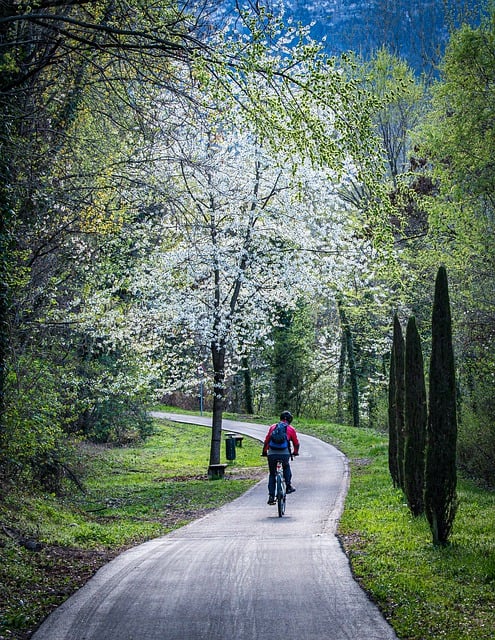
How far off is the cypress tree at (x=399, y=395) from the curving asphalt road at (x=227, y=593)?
148 inches

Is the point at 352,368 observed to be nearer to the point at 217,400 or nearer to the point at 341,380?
the point at 341,380

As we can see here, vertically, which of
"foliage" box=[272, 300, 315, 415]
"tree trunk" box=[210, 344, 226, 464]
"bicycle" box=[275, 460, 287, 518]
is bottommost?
"bicycle" box=[275, 460, 287, 518]

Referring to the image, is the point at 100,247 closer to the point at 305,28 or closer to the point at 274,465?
the point at 274,465

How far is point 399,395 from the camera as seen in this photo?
1566cm

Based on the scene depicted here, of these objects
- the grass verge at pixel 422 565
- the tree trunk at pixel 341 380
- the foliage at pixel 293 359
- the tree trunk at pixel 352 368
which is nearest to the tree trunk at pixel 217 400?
the grass verge at pixel 422 565

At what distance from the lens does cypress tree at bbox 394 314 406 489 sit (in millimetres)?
15598

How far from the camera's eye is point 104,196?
14641 mm

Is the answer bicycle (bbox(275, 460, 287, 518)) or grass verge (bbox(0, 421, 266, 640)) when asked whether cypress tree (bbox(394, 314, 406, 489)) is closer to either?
bicycle (bbox(275, 460, 287, 518))

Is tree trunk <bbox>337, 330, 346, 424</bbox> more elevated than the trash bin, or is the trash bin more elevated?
tree trunk <bbox>337, 330, 346, 424</bbox>

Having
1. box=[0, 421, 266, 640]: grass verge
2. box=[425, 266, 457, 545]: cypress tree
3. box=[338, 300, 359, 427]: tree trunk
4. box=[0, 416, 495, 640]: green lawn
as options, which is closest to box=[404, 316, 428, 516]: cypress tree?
box=[0, 416, 495, 640]: green lawn

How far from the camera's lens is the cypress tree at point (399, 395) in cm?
1560

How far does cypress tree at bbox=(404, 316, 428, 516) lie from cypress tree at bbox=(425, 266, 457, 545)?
7.85 feet

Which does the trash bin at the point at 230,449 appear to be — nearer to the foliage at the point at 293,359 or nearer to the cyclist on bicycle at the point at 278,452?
the cyclist on bicycle at the point at 278,452

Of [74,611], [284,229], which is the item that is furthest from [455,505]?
[284,229]
